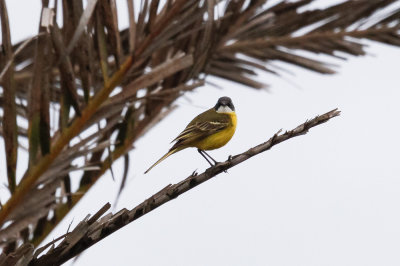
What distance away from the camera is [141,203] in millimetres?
2057

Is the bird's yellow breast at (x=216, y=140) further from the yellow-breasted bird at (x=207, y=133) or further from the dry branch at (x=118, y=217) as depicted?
the dry branch at (x=118, y=217)

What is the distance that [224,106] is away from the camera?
479cm

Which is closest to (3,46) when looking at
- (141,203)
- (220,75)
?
(141,203)

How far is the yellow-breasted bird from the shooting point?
3.77 m

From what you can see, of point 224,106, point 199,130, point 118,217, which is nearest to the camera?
point 118,217

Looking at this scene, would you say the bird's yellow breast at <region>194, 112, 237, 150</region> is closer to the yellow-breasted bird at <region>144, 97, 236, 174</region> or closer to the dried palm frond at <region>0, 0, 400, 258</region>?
the yellow-breasted bird at <region>144, 97, 236, 174</region>

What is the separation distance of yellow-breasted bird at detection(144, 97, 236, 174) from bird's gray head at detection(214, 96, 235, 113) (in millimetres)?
210

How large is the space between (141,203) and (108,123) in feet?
1.44

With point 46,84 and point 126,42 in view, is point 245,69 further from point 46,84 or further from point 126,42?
point 46,84

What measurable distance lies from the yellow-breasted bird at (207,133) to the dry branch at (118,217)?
1475mm

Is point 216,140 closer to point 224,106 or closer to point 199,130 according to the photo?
point 199,130

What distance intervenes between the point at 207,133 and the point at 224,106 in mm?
793

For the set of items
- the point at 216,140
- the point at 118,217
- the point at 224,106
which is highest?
the point at 224,106

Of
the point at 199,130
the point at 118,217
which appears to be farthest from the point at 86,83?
the point at 199,130
